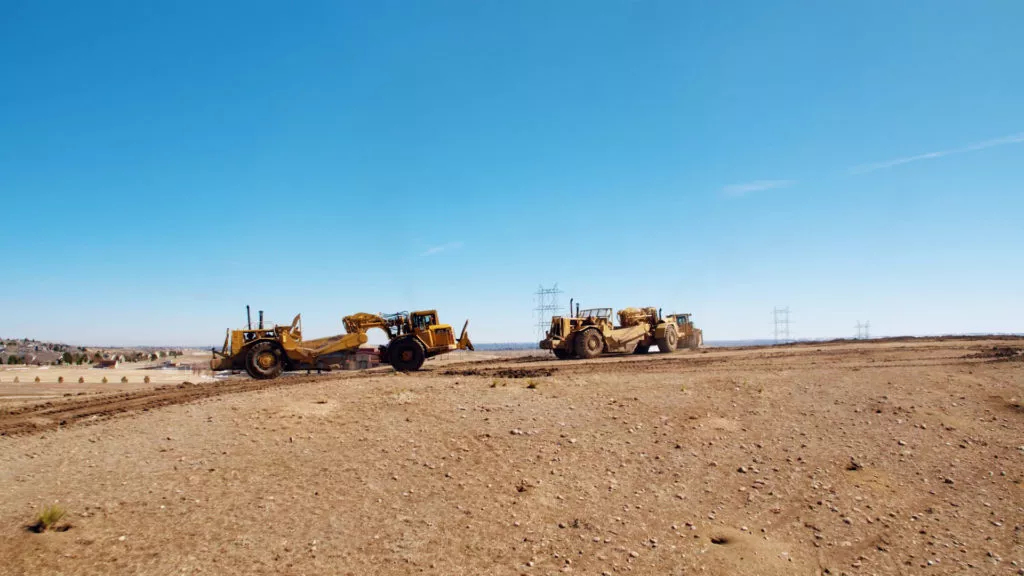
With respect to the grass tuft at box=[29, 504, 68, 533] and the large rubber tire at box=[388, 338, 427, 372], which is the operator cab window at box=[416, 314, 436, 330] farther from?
the grass tuft at box=[29, 504, 68, 533]

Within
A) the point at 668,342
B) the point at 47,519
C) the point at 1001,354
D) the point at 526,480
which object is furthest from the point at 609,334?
the point at 47,519

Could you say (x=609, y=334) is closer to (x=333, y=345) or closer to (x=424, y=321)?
(x=424, y=321)

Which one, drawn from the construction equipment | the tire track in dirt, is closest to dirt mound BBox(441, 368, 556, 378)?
the tire track in dirt

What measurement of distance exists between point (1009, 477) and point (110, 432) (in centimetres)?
1755

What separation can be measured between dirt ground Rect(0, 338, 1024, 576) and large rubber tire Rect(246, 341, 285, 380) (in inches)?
216

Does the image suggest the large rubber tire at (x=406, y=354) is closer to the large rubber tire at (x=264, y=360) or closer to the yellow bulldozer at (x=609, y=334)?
the large rubber tire at (x=264, y=360)

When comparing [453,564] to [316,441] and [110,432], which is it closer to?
[316,441]

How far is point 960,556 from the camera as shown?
25.9 feet

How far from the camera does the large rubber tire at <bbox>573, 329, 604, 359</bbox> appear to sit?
86.2ft

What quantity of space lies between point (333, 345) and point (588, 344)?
11.6 meters

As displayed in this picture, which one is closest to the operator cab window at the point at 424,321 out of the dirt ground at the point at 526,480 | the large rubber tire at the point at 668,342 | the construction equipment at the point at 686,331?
the dirt ground at the point at 526,480

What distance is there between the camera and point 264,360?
2072 centimetres

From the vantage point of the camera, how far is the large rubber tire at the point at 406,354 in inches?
853

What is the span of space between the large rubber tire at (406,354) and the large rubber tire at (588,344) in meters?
8.01
